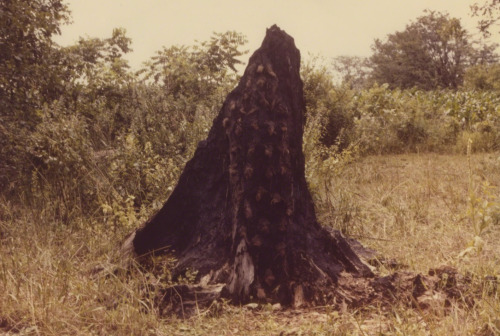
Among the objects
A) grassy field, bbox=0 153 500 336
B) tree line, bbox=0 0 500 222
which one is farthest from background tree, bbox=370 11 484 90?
grassy field, bbox=0 153 500 336

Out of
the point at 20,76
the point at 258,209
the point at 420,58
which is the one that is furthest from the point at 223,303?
the point at 420,58

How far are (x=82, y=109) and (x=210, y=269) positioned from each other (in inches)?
182

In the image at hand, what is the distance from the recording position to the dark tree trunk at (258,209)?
2.98 metres

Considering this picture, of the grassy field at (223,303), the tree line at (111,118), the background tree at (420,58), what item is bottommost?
the grassy field at (223,303)

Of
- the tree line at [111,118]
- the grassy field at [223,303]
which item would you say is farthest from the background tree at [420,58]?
the grassy field at [223,303]

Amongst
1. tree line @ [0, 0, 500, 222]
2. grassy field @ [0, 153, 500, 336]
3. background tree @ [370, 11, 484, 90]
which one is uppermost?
background tree @ [370, 11, 484, 90]

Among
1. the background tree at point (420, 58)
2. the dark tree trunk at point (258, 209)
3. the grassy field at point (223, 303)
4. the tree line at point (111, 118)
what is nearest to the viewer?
the grassy field at point (223, 303)

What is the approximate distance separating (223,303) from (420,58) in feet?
151

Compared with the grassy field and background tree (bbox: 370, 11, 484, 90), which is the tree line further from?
background tree (bbox: 370, 11, 484, 90)

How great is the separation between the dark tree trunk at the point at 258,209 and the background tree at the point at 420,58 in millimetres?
42207

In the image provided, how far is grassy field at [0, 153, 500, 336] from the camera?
7.86 ft

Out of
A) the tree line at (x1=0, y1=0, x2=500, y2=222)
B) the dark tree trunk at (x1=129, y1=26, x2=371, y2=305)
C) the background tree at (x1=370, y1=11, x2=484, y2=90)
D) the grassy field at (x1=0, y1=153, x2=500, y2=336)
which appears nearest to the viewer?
the grassy field at (x1=0, y1=153, x2=500, y2=336)

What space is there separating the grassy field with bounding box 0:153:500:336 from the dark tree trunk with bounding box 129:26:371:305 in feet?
0.90

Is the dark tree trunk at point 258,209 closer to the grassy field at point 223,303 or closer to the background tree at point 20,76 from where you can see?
the grassy field at point 223,303
